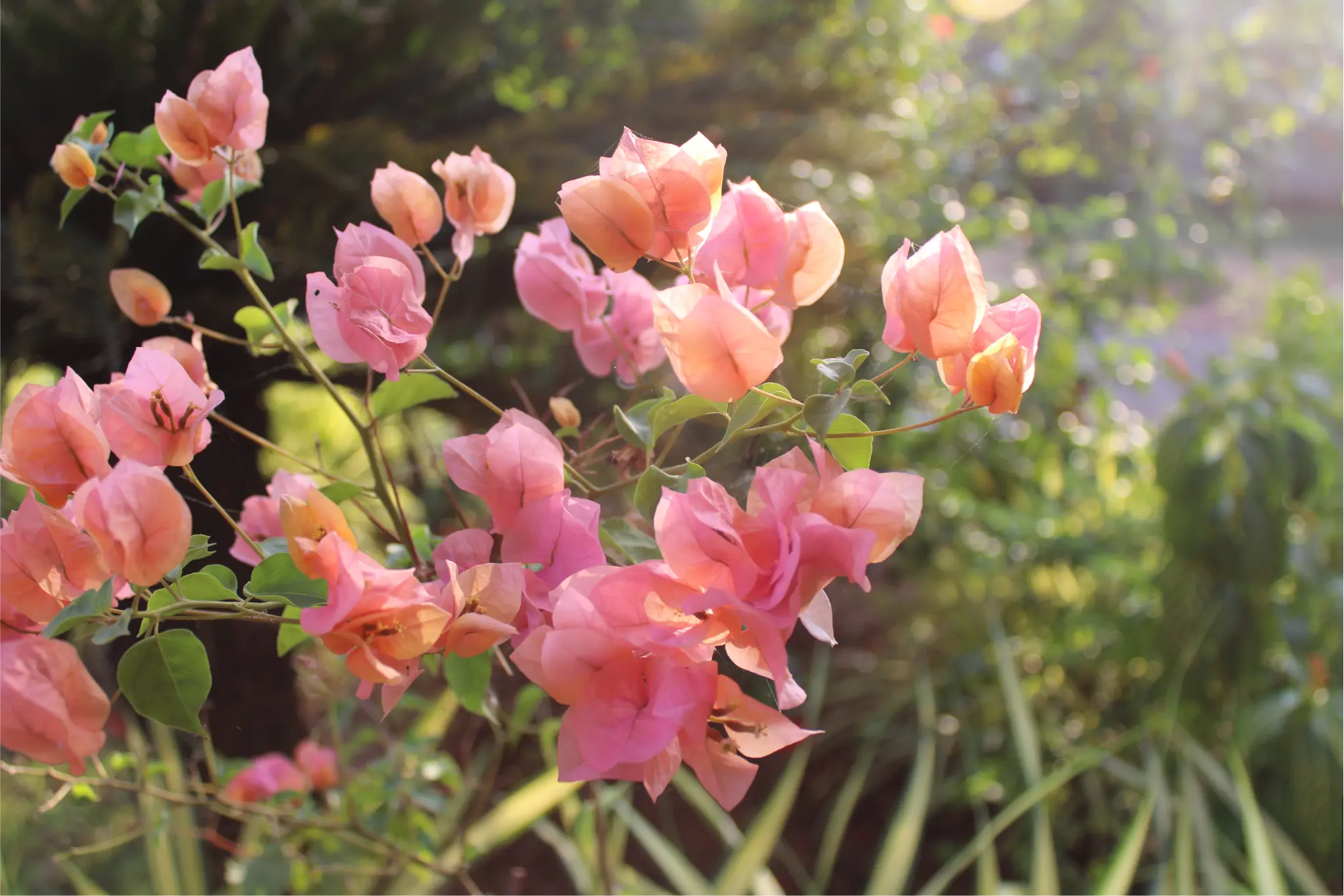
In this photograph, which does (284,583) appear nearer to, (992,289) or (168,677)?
(168,677)

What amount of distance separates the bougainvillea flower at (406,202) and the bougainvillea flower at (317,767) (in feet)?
1.42

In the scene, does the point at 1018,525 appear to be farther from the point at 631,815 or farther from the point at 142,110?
the point at 142,110

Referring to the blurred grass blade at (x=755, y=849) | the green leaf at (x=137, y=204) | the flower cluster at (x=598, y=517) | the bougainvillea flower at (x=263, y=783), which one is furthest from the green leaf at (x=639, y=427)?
the blurred grass blade at (x=755, y=849)

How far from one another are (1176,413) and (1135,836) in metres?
0.74

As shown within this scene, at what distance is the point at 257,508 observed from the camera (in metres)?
0.38

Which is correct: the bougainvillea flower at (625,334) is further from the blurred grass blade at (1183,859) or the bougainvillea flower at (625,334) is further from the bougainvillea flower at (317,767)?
the blurred grass blade at (1183,859)

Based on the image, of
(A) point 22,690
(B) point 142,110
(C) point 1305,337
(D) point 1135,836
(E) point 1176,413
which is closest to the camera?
(A) point 22,690

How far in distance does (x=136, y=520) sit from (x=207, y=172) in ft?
0.70

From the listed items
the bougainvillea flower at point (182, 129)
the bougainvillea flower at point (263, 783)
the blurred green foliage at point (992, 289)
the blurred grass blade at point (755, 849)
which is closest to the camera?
the bougainvillea flower at point (182, 129)

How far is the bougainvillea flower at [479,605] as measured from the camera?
0.77ft

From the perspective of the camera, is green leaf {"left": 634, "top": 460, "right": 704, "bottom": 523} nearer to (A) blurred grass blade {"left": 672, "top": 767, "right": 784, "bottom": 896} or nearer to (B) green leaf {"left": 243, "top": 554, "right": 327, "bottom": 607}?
(B) green leaf {"left": 243, "top": 554, "right": 327, "bottom": 607}

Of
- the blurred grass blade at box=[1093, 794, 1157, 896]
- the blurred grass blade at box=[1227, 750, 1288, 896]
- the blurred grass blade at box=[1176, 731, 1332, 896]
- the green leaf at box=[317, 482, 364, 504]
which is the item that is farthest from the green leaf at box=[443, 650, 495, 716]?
the blurred grass blade at box=[1176, 731, 1332, 896]

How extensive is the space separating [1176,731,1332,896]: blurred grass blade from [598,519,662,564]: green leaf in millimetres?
821

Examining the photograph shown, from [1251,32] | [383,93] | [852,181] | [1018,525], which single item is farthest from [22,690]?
[1251,32]
